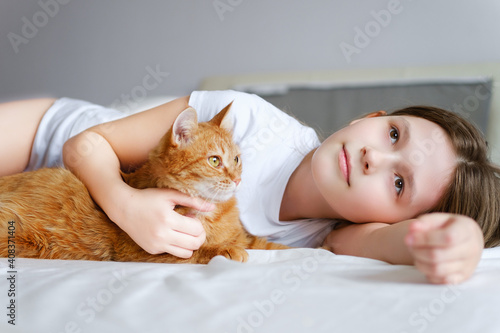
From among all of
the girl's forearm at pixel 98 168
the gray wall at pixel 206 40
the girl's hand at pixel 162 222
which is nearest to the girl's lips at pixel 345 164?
the girl's hand at pixel 162 222

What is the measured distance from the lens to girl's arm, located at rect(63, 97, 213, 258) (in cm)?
101

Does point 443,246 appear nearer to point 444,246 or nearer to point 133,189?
point 444,246

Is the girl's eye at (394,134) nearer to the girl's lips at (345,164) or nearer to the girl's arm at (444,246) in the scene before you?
the girl's lips at (345,164)

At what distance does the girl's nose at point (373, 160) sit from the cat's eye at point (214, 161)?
0.39 metres

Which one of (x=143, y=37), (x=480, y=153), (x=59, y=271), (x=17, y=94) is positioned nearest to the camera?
(x=59, y=271)

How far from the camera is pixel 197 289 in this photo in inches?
28.5

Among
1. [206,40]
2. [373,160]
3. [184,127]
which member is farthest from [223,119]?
[206,40]

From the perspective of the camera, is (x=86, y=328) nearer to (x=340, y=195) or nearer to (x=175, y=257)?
(x=175, y=257)

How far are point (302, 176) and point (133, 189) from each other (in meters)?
0.56

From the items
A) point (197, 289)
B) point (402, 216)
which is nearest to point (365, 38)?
point (402, 216)

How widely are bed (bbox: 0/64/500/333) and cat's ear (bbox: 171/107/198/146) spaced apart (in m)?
0.31

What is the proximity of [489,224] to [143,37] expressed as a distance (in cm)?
212

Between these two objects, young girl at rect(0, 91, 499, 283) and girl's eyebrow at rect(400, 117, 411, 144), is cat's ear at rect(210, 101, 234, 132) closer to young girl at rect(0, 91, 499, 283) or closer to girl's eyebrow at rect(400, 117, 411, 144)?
young girl at rect(0, 91, 499, 283)

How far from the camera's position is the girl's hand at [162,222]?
1002 mm
